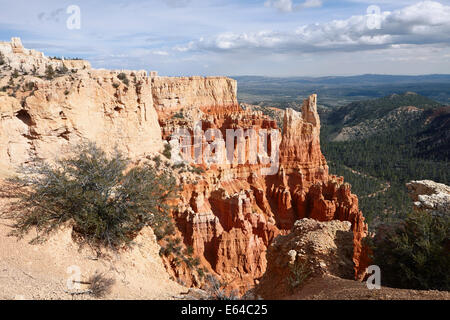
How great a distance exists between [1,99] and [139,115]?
33.2ft

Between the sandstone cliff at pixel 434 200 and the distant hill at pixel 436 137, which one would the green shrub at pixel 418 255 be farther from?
the distant hill at pixel 436 137

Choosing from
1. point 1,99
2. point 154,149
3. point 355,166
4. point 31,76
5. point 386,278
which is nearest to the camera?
point 386,278

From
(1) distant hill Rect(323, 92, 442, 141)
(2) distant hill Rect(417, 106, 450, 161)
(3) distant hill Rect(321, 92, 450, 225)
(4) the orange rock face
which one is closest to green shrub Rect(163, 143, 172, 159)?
(4) the orange rock face

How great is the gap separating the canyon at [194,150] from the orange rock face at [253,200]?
9 centimetres

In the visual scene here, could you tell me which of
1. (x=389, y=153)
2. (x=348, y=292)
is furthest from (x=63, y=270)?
(x=389, y=153)

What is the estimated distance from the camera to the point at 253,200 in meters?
28.2

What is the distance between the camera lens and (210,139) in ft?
109

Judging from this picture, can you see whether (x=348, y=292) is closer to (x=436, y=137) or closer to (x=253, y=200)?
(x=253, y=200)

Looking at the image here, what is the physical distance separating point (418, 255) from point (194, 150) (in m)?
24.1

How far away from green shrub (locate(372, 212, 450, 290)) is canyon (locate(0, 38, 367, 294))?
107cm

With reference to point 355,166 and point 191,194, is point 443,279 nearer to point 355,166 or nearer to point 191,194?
point 191,194

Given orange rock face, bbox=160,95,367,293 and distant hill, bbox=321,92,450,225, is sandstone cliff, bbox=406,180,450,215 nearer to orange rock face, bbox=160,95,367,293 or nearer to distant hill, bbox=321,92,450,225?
orange rock face, bbox=160,95,367,293
